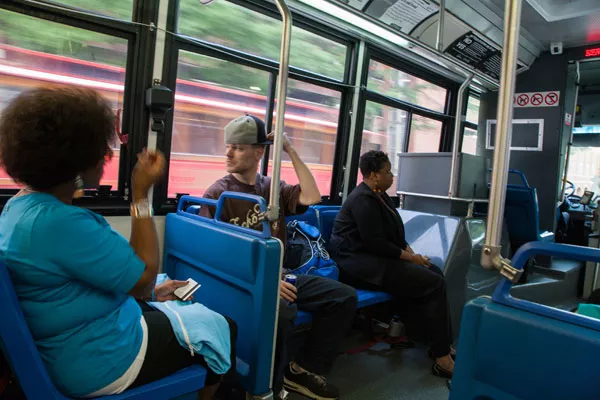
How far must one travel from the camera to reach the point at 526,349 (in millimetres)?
1082

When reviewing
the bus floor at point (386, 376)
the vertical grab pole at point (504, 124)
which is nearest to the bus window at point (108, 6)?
the vertical grab pole at point (504, 124)

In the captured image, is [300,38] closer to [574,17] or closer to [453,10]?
[453,10]

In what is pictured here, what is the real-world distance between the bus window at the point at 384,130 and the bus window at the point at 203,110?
1.56m

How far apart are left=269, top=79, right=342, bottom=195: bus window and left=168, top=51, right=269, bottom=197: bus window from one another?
486 mm

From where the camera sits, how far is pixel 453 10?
351 cm

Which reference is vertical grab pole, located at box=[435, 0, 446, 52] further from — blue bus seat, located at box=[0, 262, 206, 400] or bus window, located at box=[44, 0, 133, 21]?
blue bus seat, located at box=[0, 262, 206, 400]

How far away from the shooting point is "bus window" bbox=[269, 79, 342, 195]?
3.85 m

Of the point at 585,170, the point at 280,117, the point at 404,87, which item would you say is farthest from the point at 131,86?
the point at 585,170

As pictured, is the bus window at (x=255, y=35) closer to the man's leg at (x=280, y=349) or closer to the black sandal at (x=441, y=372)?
the man's leg at (x=280, y=349)

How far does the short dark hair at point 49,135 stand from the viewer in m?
1.08

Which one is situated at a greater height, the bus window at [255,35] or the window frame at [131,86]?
the bus window at [255,35]

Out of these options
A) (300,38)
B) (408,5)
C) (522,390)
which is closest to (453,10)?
(408,5)

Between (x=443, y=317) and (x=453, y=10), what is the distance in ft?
8.14

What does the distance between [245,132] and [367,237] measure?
111 centimetres
